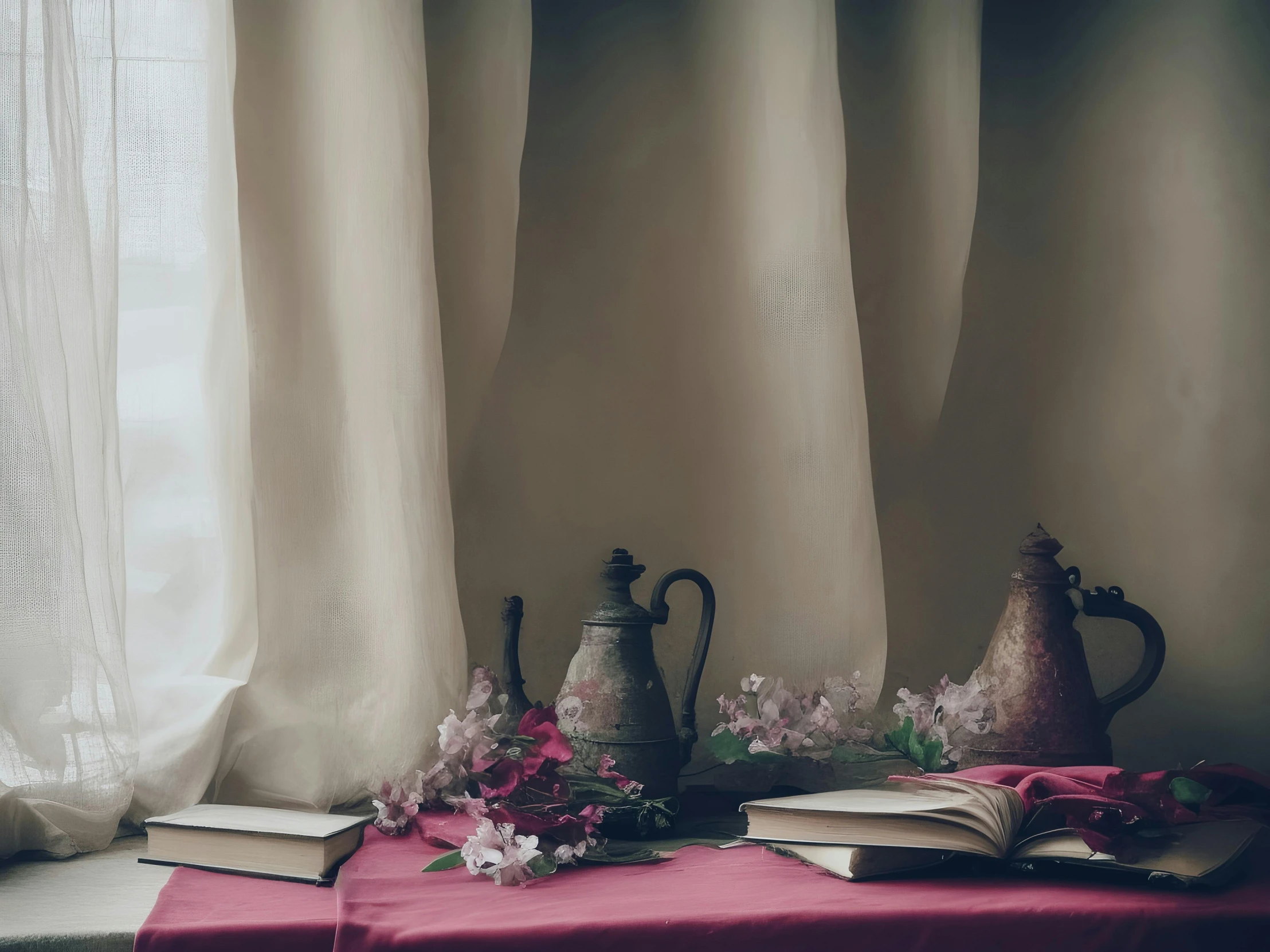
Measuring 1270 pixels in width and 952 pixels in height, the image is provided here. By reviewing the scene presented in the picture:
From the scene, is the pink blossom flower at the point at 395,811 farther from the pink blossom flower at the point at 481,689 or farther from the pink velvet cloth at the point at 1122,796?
the pink velvet cloth at the point at 1122,796

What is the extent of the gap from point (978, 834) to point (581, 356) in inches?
26.4

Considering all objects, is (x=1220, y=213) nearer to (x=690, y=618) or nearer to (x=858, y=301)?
(x=858, y=301)

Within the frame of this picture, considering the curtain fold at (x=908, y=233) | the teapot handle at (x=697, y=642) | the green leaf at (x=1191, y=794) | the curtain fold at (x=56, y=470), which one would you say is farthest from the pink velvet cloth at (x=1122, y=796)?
the curtain fold at (x=56, y=470)

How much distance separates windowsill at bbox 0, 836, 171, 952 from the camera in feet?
2.23

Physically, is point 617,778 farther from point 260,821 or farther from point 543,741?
point 260,821

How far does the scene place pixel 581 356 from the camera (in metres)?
1.12

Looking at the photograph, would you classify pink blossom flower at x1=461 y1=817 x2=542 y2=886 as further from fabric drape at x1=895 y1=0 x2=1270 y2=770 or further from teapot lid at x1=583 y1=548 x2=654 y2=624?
fabric drape at x1=895 y1=0 x2=1270 y2=770

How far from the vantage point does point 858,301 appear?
3.70ft

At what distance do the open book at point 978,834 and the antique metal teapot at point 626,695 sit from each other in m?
0.15

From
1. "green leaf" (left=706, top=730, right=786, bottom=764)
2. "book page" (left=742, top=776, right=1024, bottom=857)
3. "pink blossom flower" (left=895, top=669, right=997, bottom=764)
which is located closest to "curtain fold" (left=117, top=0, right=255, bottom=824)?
"green leaf" (left=706, top=730, right=786, bottom=764)

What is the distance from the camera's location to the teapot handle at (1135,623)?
3.10 feet

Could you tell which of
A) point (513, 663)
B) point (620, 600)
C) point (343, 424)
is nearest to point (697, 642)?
point (620, 600)

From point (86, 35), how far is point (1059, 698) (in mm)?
→ 1163

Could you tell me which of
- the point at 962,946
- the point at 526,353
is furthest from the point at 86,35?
the point at 962,946
